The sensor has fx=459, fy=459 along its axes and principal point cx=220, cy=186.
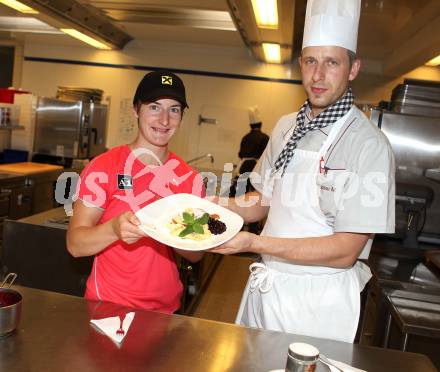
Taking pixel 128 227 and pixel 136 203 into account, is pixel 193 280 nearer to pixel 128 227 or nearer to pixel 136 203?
pixel 136 203

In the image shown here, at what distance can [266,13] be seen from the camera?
4.38m

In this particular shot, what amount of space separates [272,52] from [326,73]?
5.35 meters

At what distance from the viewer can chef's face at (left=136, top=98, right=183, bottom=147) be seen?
1659 millimetres

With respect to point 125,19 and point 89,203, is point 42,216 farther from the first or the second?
point 125,19

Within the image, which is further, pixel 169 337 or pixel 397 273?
pixel 397 273

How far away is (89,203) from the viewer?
1568 mm

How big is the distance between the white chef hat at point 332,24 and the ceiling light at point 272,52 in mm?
4436

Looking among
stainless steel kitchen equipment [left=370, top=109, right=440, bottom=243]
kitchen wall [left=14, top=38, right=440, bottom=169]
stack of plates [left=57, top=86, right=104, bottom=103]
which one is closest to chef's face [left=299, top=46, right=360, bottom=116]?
stainless steel kitchen equipment [left=370, top=109, right=440, bottom=243]

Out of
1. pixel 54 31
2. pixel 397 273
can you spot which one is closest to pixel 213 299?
pixel 397 273

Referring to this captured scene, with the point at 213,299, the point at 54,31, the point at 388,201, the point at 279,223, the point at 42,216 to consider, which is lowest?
the point at 213,299

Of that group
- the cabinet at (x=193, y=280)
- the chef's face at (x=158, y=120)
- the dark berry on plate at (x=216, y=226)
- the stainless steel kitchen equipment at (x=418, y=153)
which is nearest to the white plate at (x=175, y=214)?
the dark berry on plate at (x=216, y=226)

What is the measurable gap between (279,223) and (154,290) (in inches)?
20.4

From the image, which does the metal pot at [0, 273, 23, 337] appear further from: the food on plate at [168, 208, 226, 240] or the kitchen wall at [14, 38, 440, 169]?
the kitchen wall at [14, 38, 440, 169]

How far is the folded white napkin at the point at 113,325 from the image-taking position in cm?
126
